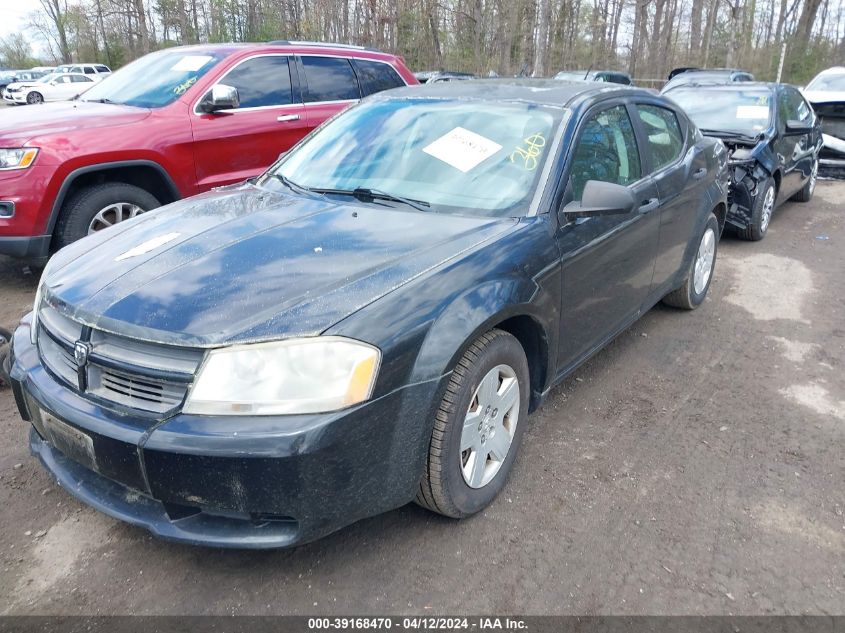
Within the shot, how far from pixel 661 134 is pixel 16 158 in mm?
4476

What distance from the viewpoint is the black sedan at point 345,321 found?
205 centimetres

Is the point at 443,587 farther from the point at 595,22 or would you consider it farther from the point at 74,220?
the point at 595,22

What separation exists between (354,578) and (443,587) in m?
0.32

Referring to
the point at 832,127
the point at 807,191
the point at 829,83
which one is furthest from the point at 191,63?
the point at 829,83

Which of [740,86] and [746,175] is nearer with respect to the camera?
[746,175]

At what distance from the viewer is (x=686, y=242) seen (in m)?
4.47

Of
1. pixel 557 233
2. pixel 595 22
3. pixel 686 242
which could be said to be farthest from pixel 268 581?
pixel 595 22

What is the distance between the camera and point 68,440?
2.26 m

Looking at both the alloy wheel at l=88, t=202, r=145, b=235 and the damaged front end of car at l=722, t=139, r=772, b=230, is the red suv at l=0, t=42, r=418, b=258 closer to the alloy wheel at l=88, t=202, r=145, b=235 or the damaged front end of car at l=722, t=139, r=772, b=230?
the alloy wheel at l=88, t=202, r=145, b=235

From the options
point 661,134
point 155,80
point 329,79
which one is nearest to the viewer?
point 661,134

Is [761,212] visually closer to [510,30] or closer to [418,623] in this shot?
[418,623]

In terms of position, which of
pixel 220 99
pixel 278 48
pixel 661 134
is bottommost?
pixel 661 134

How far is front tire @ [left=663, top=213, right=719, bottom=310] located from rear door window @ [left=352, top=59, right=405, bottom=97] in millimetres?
3733

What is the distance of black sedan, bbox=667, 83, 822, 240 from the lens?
684 centimetres
